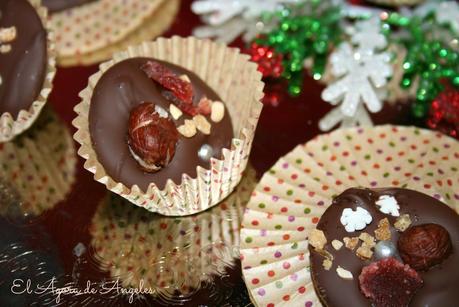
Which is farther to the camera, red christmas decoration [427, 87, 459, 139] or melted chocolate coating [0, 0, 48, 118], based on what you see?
red christmas decoration [427, 87, 459, 139]

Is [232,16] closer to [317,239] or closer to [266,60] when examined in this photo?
[266,60]

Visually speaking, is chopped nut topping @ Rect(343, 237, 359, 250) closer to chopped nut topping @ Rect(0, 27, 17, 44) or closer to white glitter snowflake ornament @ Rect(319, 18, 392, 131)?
Result: white glitter snowflake ornament @ Rect(319, 18, 392, 131)

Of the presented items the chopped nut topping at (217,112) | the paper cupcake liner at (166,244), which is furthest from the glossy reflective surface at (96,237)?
the chopped nut topping at (217,112)

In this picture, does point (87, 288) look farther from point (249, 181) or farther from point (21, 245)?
point (249, 181)

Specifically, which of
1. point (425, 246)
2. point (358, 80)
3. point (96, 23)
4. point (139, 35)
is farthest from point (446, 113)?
point (96, 23)

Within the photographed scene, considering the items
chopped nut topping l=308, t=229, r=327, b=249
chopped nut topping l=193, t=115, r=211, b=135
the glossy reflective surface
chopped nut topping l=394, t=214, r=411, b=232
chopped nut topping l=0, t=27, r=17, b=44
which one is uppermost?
chopped nut topping l=0, t=27, r=17, b=44

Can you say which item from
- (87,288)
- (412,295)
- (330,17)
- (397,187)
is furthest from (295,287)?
(330,17)

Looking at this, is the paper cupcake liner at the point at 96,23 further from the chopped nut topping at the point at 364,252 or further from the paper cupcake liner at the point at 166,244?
the chopped nut topping at the point at 364,252

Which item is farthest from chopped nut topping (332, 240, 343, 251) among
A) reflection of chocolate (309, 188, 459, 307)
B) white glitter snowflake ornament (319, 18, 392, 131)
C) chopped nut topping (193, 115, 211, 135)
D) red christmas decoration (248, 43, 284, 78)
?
red christmas decoration (248, 43, 284, 78)
